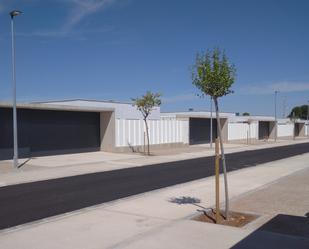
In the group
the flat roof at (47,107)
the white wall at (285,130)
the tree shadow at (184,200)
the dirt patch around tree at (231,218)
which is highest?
the flat roof at (47,107)

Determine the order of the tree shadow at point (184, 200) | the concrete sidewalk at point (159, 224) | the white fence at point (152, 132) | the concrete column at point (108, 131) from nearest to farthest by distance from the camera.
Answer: the concrete sidewalk at point (159, 224)
the tree shadow at point (184, 200)
the concrete column at point (108, 131)
the white fence at point (152, 132)

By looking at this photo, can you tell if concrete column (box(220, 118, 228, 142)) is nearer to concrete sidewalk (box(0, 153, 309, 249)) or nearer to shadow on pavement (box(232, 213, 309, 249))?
concrete sidewalk (box(0, 153, 309, 249))

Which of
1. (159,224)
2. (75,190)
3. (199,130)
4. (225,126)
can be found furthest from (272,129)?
(159,224)

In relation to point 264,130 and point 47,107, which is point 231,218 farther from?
point 264,130

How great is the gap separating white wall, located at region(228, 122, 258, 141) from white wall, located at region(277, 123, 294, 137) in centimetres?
1151

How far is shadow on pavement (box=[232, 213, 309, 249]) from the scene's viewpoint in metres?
6.78

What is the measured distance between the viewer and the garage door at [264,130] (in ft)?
199

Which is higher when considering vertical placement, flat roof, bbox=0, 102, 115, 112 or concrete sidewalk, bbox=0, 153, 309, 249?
flat roof, bbox=0, 102, 115, 112

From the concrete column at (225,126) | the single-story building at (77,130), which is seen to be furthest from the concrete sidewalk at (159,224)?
the concrete column at (225,126)

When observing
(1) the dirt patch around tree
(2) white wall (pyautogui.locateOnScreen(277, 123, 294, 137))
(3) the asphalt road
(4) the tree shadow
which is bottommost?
(3) the asphalt road

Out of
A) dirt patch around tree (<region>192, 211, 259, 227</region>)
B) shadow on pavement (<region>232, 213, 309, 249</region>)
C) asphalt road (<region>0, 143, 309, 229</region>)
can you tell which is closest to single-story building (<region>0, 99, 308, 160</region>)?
asphalt road (<region>0, 143, 309, 229</region>)

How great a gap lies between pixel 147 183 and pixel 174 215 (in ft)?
18.3

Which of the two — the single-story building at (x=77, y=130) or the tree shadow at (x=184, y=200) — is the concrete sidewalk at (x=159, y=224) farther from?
the single-story building at (x=77, y=130)

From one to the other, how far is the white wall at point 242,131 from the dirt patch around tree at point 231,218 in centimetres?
3980
